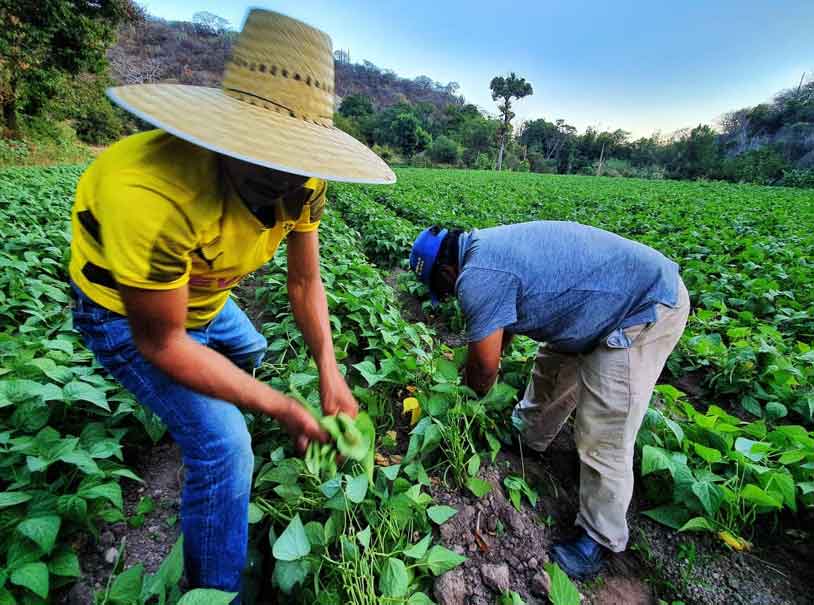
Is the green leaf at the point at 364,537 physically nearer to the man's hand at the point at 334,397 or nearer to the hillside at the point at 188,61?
the man's hand at the point at 334,397

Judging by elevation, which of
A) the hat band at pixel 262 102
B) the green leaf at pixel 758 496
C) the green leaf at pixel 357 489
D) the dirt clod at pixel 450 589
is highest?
the hat band at pixel 262 102

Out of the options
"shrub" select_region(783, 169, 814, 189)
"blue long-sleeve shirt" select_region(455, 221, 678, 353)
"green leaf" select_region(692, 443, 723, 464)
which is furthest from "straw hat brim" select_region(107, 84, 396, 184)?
"shrub" select_region(783, 169, 814, 189)

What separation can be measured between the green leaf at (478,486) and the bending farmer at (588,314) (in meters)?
0.43

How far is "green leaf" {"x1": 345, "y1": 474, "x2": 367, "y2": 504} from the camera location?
1.40 m

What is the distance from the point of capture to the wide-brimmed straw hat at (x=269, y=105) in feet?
2.81

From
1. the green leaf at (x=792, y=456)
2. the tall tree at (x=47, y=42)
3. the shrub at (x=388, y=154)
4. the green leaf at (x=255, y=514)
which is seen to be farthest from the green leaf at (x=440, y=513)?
the shrub at (x=388, y=154)

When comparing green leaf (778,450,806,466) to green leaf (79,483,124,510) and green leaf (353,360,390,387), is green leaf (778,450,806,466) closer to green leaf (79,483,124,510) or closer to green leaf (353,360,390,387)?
green leaf (353,360,390,387)

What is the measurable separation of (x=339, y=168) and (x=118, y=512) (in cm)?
163

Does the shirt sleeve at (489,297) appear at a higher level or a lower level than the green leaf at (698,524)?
higher

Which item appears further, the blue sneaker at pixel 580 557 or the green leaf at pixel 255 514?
the blue sneaker at pixel 580 557

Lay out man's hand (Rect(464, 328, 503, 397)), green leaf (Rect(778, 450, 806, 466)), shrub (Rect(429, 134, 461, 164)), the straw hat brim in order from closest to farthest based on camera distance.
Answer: the straw hat brim < man's hand (Rect(464, 328, 503, 397)) < green leaf (Rect(778, 450, 806, 466)) < shrub (Rect(429, 134, 461, 164))

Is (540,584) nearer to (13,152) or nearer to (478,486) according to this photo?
(478,486)

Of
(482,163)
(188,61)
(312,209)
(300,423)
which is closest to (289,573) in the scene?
(300,423)

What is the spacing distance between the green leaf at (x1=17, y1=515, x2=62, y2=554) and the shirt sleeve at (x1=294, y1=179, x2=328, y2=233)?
4.05 ft
